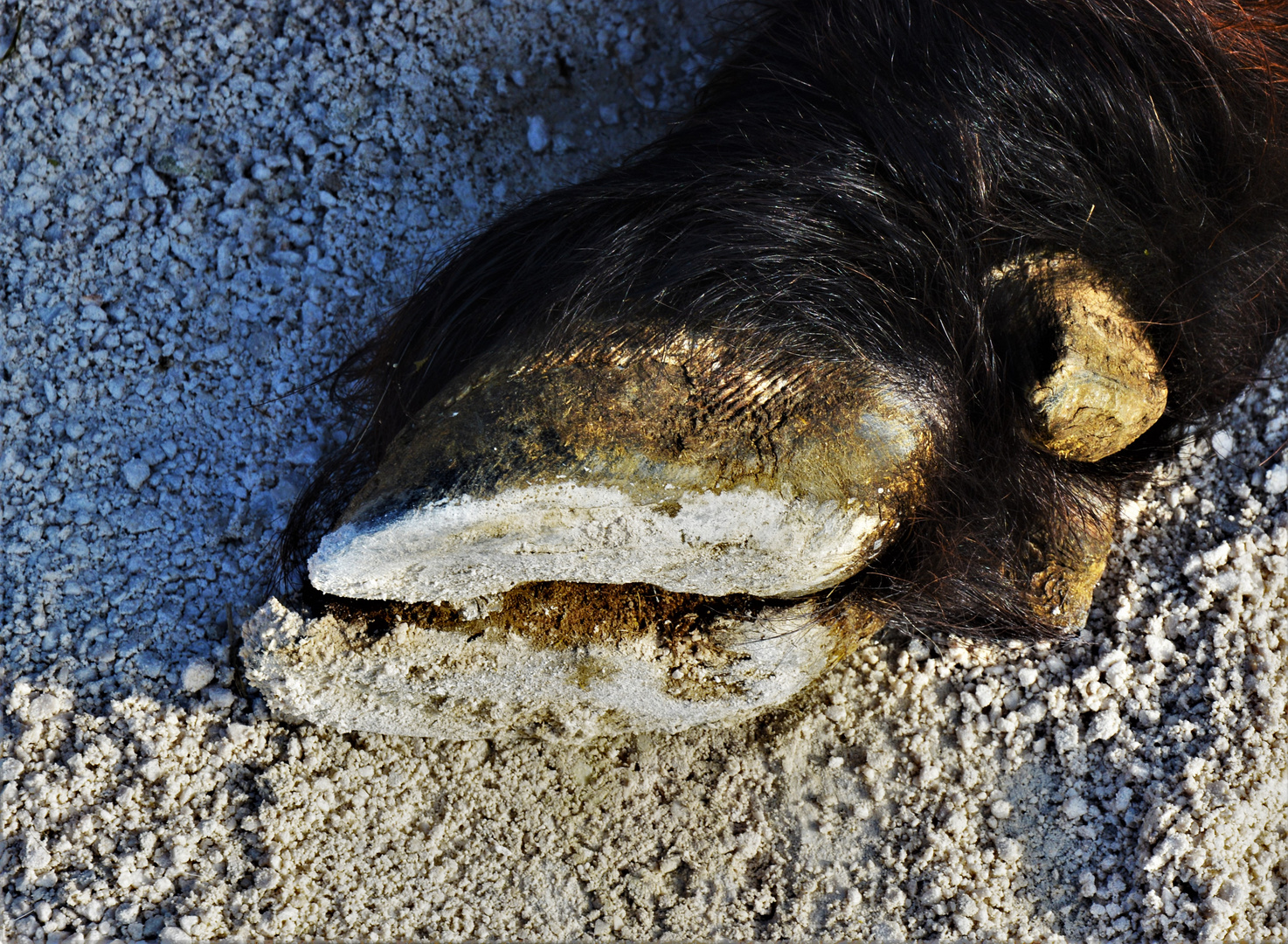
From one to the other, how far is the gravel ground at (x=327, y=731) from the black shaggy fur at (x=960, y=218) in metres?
0.29

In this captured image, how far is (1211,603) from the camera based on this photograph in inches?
69.6

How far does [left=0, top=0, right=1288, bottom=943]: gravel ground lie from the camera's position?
1.65 meters

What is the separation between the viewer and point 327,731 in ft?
5.55

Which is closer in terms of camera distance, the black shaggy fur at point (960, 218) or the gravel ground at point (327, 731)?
the black shaggy fur at point (960, 218)

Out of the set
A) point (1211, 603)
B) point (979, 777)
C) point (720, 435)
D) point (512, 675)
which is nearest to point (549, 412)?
point (720, 435)

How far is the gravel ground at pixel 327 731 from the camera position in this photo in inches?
64.8

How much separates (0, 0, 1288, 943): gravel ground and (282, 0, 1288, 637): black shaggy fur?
288 mm

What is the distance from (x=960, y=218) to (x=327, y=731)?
1404 mm

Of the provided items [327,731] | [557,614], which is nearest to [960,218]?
[557,614]

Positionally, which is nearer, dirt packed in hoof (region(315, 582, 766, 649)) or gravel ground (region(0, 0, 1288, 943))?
dirt packed in hoof (region(315, 582, 766, 649))

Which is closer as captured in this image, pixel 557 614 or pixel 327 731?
pixel 557 614

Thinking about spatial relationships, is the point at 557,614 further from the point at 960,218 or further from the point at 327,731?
the point at 960,218

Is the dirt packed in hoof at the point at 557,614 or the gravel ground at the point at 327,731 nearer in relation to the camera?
the dirt packed in hoof at the point at 557,614

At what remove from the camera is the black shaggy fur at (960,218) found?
152cm
